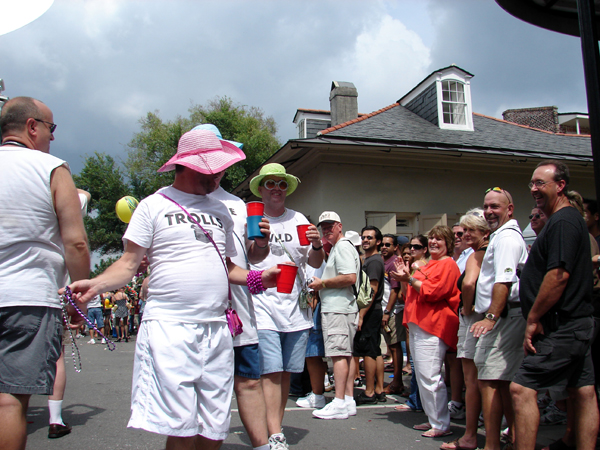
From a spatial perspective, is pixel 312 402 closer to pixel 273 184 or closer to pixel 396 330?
pixel 396 330

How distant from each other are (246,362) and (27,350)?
1313 millimetres

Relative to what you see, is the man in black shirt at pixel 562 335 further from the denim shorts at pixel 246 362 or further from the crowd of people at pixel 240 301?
the denim shorts at pixel 246 362

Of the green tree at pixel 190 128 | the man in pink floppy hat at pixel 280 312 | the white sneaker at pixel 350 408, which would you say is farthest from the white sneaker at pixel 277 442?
the green tree at pixel 190 128

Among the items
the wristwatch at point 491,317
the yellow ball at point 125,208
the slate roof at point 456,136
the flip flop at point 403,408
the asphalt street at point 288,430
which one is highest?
the slate roof at point 456,136

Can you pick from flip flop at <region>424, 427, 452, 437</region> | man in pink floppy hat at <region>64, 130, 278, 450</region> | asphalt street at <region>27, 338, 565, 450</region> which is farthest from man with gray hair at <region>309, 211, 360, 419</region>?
man in pink floppy hat at <region>64, 130, 278, 450</region>

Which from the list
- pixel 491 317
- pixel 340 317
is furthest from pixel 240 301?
pixel 340 317

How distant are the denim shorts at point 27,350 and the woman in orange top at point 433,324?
311 centimetres

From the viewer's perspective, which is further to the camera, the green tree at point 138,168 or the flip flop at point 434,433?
the green tree at point 138,168

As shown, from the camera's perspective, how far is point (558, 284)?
3.12 metres

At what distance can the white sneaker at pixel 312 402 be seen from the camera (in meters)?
5.45

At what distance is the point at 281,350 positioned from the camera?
397 cm

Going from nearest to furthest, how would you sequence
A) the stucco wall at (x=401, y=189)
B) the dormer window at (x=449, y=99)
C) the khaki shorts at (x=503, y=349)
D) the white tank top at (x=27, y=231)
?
the white tank top at (x=27, y=231) → the khaki shorts at (x=503, y=349) → the stucco wall at (x=401, y=189) → the dormer window at (x=449, y=99)

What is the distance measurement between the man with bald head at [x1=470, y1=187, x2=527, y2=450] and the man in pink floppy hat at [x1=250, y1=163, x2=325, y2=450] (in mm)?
1407

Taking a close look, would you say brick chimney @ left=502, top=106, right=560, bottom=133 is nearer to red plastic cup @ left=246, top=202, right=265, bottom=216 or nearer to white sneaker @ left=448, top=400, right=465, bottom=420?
white sneaker @ left=448, top=400, right=465, bottom=420
